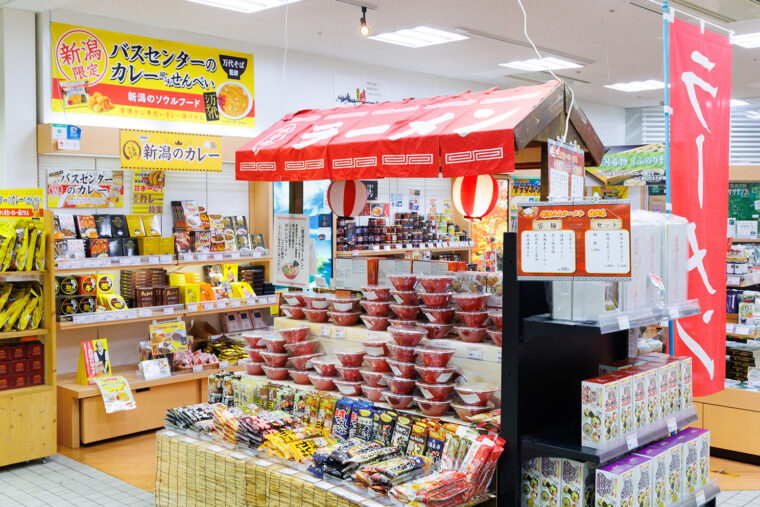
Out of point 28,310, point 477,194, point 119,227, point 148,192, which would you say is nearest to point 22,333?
point 28,310

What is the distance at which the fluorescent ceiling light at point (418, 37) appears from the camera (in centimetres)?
706

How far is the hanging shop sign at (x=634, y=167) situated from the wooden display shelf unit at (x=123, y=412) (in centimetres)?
434

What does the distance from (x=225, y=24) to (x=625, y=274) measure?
5.16 meters

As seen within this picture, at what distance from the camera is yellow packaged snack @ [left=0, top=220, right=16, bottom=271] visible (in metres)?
5.29

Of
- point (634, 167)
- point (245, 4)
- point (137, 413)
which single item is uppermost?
point (245, 4)

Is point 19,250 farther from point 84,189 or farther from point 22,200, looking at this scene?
point 84,189

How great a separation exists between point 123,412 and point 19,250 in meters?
1.61

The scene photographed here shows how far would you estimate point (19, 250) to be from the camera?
5391 millimetres

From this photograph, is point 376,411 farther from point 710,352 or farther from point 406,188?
point 406,188

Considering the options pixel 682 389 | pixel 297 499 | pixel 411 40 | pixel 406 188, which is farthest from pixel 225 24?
pixel 682 389

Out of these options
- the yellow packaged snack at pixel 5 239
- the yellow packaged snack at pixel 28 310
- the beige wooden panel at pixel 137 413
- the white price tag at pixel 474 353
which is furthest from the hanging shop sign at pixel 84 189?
the white price tag at pixel 474 353

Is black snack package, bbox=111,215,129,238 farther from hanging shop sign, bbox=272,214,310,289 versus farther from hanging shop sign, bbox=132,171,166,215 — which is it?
hanging shop sign, bbox=272,214,310,289

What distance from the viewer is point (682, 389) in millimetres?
3234

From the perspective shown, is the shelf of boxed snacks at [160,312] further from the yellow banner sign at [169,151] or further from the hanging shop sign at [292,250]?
the hanging shop sign at [292,250]
